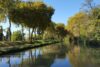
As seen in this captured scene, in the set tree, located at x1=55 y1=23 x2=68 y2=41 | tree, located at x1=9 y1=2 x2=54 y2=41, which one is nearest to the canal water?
tree, located at x1=9 y1=2 x2=54 y2=41

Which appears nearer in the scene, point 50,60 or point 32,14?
point 50,60

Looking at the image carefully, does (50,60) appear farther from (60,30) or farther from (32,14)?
(60,30)

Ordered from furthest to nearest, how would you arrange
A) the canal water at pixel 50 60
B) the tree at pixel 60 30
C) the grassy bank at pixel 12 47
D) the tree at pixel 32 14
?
1. the tree at pixel 60 30
2. the tree at pixel 32 14
3. the grassy bank at pixel 12 47
4. the canal water at pixel 50 60

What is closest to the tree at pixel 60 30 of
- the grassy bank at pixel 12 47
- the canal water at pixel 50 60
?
the grassy bank at pixel 12 47

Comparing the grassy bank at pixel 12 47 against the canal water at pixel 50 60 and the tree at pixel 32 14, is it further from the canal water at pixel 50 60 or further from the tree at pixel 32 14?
the tree at pixel 32 14

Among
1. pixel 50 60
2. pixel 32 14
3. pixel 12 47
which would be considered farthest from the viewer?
pixel 32 14

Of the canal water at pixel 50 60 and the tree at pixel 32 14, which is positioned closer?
the canal water at pixel 50 60

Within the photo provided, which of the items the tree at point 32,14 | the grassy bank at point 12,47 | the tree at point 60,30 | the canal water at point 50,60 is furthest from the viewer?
the tree at point 60,30

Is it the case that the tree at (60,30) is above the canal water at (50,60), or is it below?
above

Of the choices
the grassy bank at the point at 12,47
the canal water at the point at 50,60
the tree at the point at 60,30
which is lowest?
the canal water at the point at 50,60

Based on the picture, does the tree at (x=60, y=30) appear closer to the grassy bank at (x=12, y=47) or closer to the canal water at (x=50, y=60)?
the grassy bank at (x=12, y=47)

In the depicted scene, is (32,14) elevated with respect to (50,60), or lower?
elevated

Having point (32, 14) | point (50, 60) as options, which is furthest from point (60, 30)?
point (50, 60)

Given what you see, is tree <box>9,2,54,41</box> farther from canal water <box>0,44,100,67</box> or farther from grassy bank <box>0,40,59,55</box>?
canal water <box>0,44,100,67</box>
